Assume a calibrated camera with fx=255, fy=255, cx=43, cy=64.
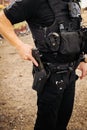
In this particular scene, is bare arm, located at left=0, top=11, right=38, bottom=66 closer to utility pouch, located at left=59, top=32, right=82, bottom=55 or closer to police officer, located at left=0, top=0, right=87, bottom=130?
police officer, located at left=0, top=0, right=87, bottom=130

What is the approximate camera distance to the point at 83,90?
16.1ft

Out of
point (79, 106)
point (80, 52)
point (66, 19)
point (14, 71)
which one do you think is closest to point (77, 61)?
point (80, 52)

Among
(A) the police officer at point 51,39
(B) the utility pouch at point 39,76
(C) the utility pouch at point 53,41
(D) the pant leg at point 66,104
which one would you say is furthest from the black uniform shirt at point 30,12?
(D) the pant leg at point 66,104

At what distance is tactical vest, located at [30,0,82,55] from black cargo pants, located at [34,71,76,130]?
0.28 m

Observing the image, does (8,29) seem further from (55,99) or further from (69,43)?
(55,99)

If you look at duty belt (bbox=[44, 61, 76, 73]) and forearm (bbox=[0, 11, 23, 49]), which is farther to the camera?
duty belt (bbox=[44, 61, 76, 73])

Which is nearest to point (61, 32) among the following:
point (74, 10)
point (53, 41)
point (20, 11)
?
point (53, 41)

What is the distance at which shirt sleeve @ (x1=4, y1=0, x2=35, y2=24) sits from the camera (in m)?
2.14

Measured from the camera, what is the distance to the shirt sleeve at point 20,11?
7.01ft

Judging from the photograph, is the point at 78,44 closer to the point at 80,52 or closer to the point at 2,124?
the point at 80,52

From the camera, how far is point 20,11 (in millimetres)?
2160

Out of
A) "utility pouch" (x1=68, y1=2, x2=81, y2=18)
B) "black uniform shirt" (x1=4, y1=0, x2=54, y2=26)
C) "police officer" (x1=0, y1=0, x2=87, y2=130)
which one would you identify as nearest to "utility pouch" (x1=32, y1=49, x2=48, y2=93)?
"police officer" (x1=0, y1=0, x2=87, y2=130)

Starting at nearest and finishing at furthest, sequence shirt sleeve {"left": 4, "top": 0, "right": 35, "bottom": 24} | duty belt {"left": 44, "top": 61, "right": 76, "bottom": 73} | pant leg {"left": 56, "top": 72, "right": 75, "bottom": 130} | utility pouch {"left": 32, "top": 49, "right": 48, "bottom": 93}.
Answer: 1. shirt sleeve {"left": 4, "top": 0, "right": 35, "bottom": 24}
2. utility pouch {"left": 32, "top": 49, "right": 48, "bottom": 93}
3. duty belt {"left": 44, "top": 61, "right": 76, "bottom": 73}
4. pant leg {"left": 56, "top": 72, "right": 75, "bottom": 130}

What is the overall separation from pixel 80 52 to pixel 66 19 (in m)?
0.37
